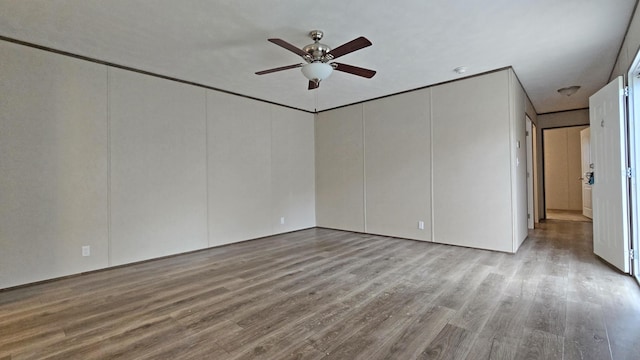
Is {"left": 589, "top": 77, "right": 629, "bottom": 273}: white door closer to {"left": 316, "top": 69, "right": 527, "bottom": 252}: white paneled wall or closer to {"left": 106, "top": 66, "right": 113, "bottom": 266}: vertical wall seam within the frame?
{"left": 316, "top": 69, "right": 527, "bottom": 252}: white paneled wall

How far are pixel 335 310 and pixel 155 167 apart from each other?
325 centimetres

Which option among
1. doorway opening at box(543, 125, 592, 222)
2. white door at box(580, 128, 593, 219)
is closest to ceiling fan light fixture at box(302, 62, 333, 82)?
white door at box(580, 128, 593, 219)

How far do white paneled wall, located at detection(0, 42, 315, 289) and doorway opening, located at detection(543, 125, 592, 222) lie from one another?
841cm

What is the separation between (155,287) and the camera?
10.0 ft

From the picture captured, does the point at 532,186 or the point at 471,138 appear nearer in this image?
the point at 471,138

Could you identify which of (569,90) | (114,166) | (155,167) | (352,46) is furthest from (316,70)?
(569,90)

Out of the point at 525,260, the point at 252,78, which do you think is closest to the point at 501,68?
the point at 525,260

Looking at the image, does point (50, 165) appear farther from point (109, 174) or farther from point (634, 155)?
point (634, 155)

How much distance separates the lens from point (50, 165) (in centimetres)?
329

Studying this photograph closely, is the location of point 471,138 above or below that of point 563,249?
above

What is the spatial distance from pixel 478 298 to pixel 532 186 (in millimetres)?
4718

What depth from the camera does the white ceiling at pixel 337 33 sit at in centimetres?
259

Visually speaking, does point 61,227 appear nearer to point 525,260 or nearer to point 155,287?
point 155,287

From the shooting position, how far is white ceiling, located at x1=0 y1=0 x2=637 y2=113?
2588 mm
